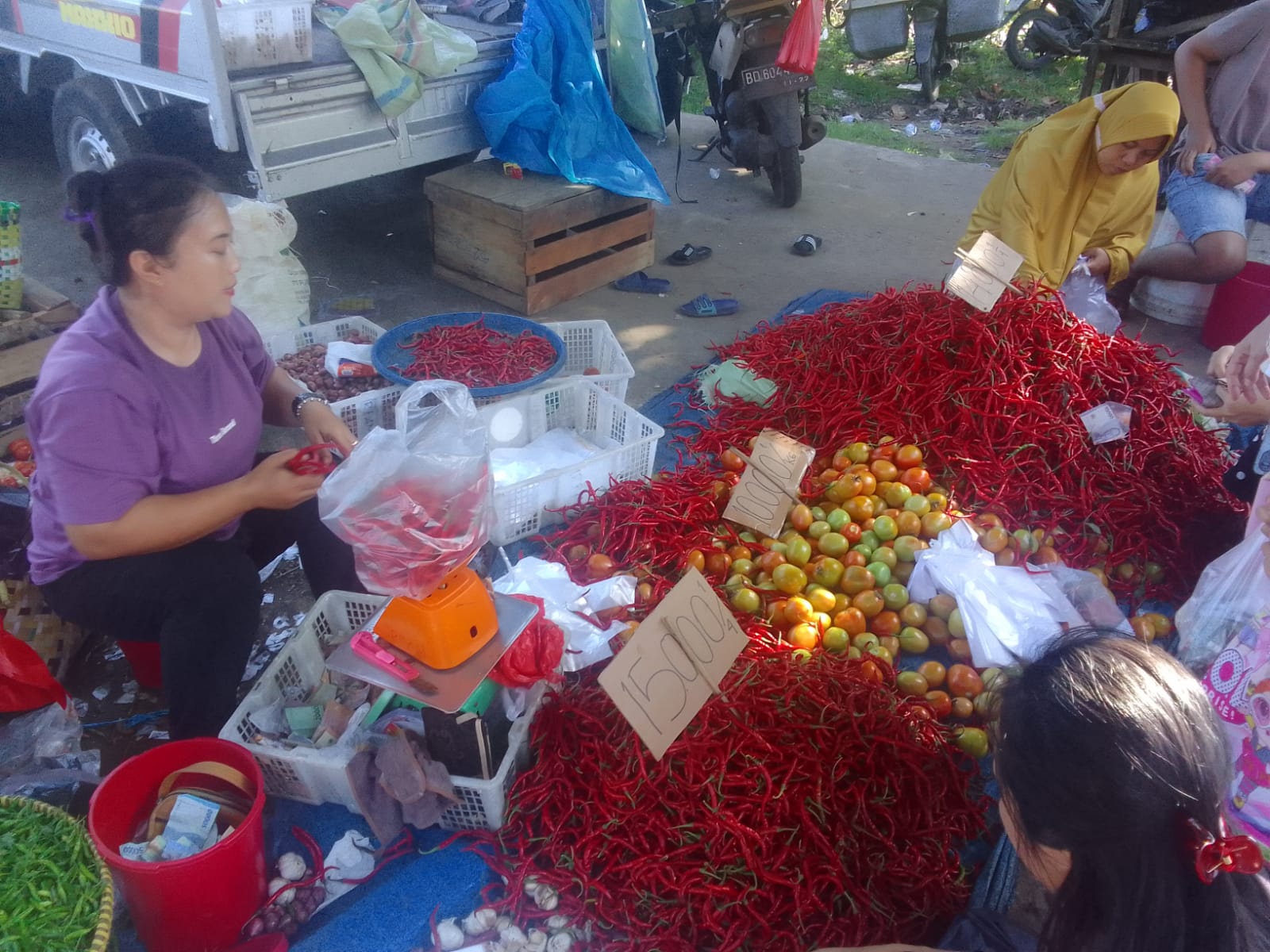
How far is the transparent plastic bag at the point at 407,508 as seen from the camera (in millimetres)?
1570

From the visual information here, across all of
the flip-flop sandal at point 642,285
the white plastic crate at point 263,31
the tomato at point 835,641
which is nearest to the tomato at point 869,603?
the tomato at point 835,641

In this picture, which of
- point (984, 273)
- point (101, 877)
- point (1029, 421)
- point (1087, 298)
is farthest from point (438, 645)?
point (1087, 298)

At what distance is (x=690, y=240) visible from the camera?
570 centimetres

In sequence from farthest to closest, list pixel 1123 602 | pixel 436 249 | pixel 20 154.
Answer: pixel 20 154
pixel 436 249
pixel 1123 602

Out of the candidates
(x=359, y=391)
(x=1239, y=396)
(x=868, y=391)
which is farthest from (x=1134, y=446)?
(x=359, y=391)

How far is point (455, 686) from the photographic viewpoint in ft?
5.51

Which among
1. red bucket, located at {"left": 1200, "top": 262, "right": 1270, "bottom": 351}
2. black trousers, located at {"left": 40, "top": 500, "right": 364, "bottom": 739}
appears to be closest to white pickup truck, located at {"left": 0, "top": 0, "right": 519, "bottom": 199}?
black trousers, located at {"left": 40, "top": 500, "right": 364, "bottom": 739}

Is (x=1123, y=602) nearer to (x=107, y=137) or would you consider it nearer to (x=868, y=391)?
(x=868, y=391)

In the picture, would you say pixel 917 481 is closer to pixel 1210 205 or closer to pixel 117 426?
pixel 117 426

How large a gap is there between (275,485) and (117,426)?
12.5 inches

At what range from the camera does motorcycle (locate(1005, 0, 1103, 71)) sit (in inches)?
404

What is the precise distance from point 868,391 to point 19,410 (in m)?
3.10

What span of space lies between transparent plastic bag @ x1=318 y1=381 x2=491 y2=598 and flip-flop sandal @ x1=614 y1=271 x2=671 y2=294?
131 inches

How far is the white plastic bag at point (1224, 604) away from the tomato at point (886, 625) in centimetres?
68
